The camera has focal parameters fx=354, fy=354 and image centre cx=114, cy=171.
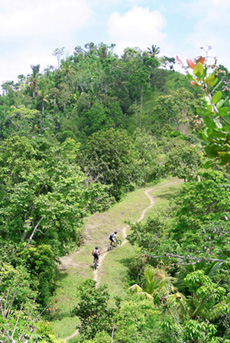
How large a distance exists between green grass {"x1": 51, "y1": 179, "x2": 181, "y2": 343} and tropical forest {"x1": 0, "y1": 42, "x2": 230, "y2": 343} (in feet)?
0.18

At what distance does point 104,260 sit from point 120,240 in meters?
2.55

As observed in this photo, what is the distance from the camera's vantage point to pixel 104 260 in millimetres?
16625

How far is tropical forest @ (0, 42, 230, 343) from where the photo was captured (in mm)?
6301

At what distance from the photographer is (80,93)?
183ft

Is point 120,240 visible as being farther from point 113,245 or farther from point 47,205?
point 47,205

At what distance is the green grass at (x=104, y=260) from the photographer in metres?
12.1

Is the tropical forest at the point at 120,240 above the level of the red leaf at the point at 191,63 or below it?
below

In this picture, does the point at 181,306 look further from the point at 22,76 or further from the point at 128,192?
the point at 22,76

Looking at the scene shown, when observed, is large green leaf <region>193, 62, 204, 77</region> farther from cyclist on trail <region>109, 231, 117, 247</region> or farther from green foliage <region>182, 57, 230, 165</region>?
cyclist on trail <region>109, 231, 117, 247</region>

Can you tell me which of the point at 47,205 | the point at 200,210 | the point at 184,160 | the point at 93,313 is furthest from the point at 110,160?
the point at 93,313

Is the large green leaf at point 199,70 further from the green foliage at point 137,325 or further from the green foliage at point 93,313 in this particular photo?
the green foliage at point 93,313

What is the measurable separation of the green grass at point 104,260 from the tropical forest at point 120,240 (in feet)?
0.18

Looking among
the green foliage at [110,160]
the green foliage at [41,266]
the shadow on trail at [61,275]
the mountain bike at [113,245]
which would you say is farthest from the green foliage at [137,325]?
the green foliage at [110,160]

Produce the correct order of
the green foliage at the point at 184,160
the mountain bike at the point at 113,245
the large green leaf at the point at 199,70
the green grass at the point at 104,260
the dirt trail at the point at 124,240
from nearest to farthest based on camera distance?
the large green leaf at the point at 199,70, the green grass at the point at 104,260, the dirt trail at the point at 124,240, the mountain bike at the point at 113,245, the green foliage at the point at 184,160
